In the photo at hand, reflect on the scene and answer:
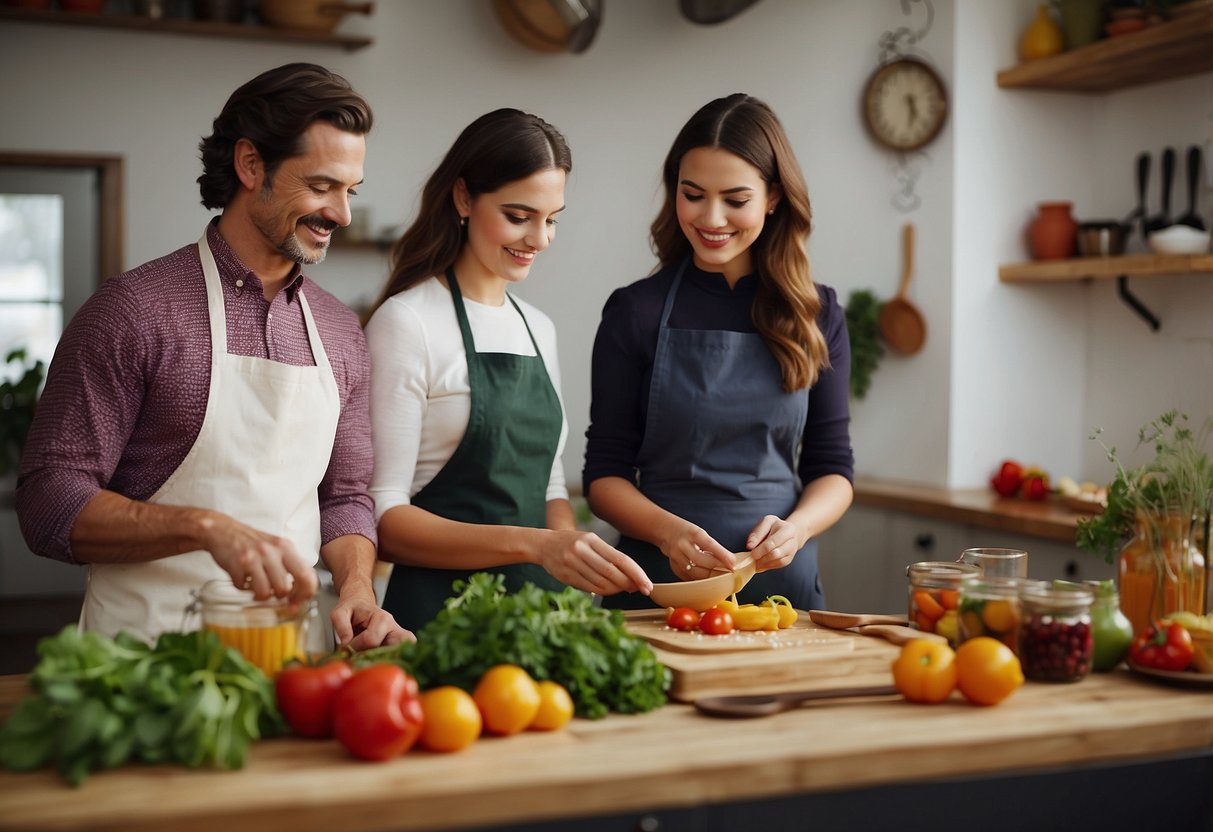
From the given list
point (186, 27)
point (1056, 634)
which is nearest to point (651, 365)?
point (1056, 634)

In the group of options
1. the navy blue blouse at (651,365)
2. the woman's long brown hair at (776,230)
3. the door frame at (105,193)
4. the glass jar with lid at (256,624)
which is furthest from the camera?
the door frame at (105,193)

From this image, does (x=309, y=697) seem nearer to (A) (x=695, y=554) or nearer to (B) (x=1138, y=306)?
(A) (x=695, y=554)

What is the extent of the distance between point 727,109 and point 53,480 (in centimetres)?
130

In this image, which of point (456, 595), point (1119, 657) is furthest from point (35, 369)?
point (1119, 657)

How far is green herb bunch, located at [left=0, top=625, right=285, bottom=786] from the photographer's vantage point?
4.05 ft

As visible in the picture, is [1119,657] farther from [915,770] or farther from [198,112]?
[198,112]

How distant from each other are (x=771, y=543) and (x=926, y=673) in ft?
1.80

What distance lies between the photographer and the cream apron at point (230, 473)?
1.84m

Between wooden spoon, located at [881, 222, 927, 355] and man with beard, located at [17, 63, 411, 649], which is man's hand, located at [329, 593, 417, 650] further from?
wooden spoon, located at [881, 222, 927, 355]

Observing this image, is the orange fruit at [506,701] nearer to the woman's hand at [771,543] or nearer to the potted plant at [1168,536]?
the woman's hand at [771,543]

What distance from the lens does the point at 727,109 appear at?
7.60ft

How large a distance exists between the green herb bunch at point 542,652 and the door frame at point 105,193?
3.25m

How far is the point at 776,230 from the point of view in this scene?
243cm

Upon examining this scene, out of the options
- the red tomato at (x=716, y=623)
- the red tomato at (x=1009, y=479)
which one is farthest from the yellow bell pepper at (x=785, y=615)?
the red tomato at (x=1009, y=479)
